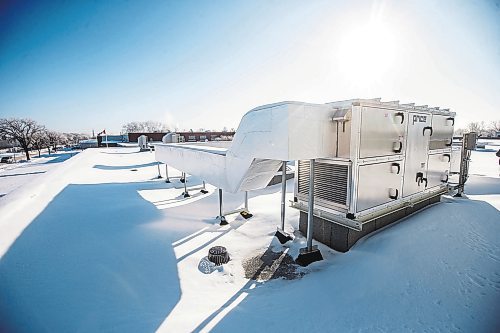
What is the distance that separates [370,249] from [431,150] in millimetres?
3770

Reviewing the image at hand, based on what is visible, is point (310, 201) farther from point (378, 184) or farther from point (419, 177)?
point (419, 177)

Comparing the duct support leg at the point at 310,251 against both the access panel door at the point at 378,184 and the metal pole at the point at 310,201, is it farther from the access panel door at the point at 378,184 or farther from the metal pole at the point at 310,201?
the access panel door at the point at 378,184

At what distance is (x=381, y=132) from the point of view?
4.77 m

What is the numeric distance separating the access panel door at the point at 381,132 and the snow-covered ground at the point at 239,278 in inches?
73.4

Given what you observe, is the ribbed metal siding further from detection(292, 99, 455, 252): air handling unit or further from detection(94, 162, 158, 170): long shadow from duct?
detection(94, 162, 158, 170): long shadow from duct

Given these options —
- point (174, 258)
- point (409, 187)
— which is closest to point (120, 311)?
point (174, 258)

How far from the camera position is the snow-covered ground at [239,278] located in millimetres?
3068

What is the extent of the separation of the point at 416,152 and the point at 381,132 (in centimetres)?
179

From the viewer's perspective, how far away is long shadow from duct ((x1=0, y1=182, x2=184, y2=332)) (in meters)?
3.24

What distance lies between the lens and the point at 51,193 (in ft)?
33.3

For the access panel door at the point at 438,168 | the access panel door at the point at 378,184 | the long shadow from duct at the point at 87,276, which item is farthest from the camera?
the access panel door at the point at 438,168

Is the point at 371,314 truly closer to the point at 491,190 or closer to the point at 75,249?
the point at 75,249

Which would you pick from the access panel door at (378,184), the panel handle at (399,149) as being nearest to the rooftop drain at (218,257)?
the access panel door at (378,184)

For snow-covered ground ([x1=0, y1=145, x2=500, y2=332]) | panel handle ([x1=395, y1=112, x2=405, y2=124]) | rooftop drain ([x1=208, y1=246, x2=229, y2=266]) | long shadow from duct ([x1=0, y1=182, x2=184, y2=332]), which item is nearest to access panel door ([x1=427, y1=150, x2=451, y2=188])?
snow-covered ground ([x1=0, y1=145, x2=500, y2=332])
